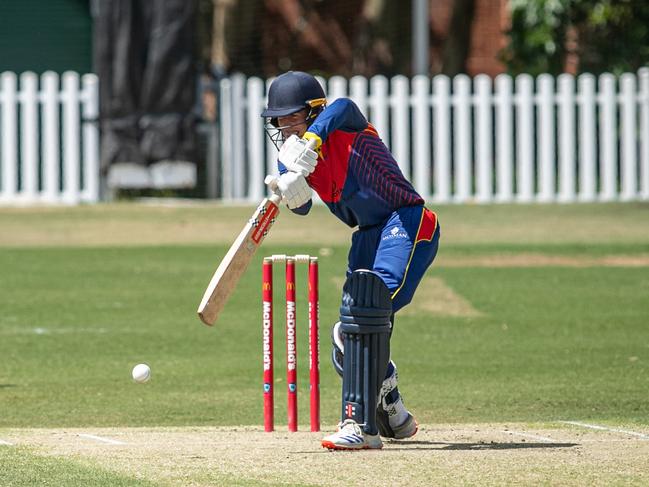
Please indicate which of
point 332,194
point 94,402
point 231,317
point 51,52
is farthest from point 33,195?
point 332,194

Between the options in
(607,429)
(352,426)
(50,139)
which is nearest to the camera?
(352,426)

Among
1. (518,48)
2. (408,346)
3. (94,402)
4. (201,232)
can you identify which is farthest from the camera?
(518,48)

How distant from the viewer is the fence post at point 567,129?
20.8 metres

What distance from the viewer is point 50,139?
20781mm

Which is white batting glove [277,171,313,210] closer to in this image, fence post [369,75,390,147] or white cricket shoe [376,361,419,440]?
white cricket shoe [376,361,419,440]

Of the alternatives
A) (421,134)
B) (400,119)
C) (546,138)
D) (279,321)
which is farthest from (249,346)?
(546,138)

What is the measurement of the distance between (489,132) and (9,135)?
6698 millimetres

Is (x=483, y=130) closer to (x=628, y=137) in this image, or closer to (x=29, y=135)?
(x=628, y=137)

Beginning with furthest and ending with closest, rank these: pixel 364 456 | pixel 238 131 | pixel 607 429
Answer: pixel 238 131 → pixel 607 429 → pixel 364 456

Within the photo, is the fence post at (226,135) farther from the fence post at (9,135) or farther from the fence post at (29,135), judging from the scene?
the fence post at (9,135)

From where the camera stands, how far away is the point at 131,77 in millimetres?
21172

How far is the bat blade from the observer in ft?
22.7

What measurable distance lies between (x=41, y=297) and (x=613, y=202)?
9.76 m

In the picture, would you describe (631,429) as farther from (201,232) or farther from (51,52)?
(51,52)
